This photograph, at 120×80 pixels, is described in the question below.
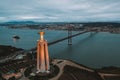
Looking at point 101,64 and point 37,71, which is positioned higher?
point 37,71

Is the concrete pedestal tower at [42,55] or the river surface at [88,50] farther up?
the concrete pedestal tower at [42,55]

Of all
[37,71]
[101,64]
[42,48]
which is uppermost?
[42,48]

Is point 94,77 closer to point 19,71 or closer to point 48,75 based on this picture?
point 48,75

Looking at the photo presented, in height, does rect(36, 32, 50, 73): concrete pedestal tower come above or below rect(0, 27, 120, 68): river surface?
above

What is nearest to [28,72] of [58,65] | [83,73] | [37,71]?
[37,71]

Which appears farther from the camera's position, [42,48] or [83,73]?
[83,73]

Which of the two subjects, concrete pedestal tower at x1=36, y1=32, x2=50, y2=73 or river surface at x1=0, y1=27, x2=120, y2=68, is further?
river surface at x1=0, y1=27, x2=120, y2=68

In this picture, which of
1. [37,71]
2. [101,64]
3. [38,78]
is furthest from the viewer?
[101,64]

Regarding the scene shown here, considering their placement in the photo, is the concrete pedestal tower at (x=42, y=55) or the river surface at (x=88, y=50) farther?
the river surface at (x=88, y=50)
